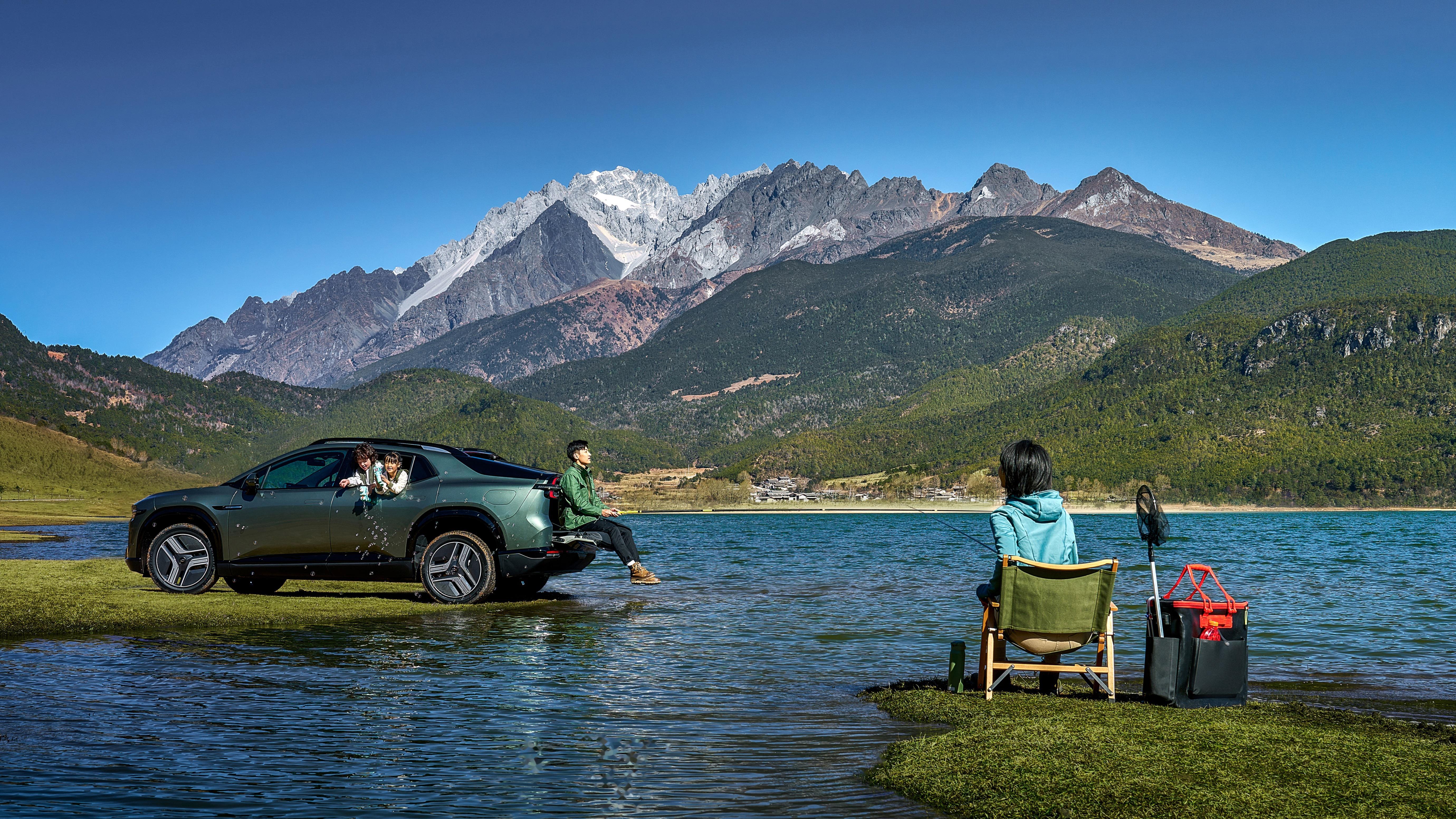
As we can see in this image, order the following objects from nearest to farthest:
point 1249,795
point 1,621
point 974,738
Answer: point 1249,795
point 974,738
point 1,621

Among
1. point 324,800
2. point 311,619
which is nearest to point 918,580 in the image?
point 311,619

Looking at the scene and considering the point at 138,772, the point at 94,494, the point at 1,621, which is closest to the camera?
the point at 138,772

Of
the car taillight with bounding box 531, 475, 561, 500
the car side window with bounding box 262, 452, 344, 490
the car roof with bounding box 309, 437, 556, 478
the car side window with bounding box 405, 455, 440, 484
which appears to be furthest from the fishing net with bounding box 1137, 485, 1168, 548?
the car side window with bounding box 262, 452, 344, 490

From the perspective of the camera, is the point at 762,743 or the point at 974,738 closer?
the point at 974,738

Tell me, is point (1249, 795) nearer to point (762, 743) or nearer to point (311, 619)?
point (762, 743)

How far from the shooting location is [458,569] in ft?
58.1

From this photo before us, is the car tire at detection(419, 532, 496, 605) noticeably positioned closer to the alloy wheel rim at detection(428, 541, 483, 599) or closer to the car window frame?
the alloy wheel rim at detection(428, 541, 483, 599)

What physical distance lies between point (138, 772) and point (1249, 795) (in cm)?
713

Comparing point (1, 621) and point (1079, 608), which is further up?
point (1079, 608)

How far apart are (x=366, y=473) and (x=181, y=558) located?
3.69m

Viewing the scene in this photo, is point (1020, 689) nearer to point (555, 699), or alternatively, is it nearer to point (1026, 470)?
point (1026, 470)

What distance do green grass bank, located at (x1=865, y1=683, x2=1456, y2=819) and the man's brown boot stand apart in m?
13.0

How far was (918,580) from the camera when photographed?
28.5m

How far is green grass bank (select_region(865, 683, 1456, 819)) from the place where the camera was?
20.4 feet
